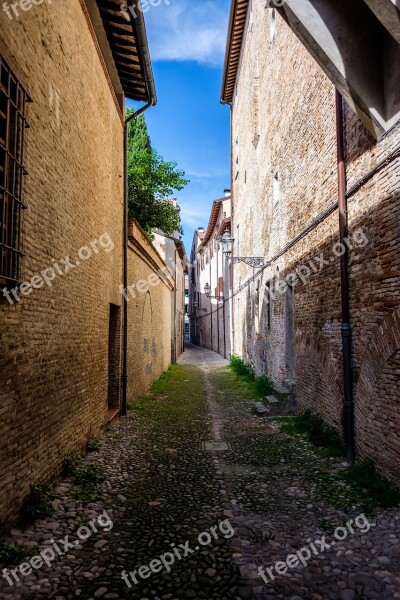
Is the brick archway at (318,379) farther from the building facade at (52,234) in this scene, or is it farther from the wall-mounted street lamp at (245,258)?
the wall-mounted street lamp at (245,258)

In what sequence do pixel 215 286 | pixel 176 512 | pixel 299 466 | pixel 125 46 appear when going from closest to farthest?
1. pixel 176 512
2. pixel 299 466
3. pixel 125 46
4. pixel 215 286

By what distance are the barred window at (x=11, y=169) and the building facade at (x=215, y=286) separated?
17692 millimetres

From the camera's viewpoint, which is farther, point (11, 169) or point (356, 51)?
point (356, 51)

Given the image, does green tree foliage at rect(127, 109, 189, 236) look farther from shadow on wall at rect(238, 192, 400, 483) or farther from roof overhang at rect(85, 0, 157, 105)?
shadow on wall at rect(238, 192, 400, 483)

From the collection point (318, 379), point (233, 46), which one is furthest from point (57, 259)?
point (233, 46)

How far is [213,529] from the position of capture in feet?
12.0

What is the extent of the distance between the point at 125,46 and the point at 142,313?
6216 millimetres

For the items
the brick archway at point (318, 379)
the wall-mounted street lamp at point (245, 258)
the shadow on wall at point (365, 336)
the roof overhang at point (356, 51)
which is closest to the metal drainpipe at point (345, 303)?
the shadow on wall at point (365, 336)

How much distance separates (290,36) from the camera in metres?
8.68

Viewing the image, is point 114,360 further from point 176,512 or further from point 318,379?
point 176,512

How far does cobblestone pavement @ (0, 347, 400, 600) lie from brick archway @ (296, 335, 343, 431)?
69cm

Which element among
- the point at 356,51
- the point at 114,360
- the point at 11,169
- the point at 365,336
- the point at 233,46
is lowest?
the point at 114,360

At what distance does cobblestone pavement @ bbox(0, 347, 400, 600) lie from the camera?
285 cm

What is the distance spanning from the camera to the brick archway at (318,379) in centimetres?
610
